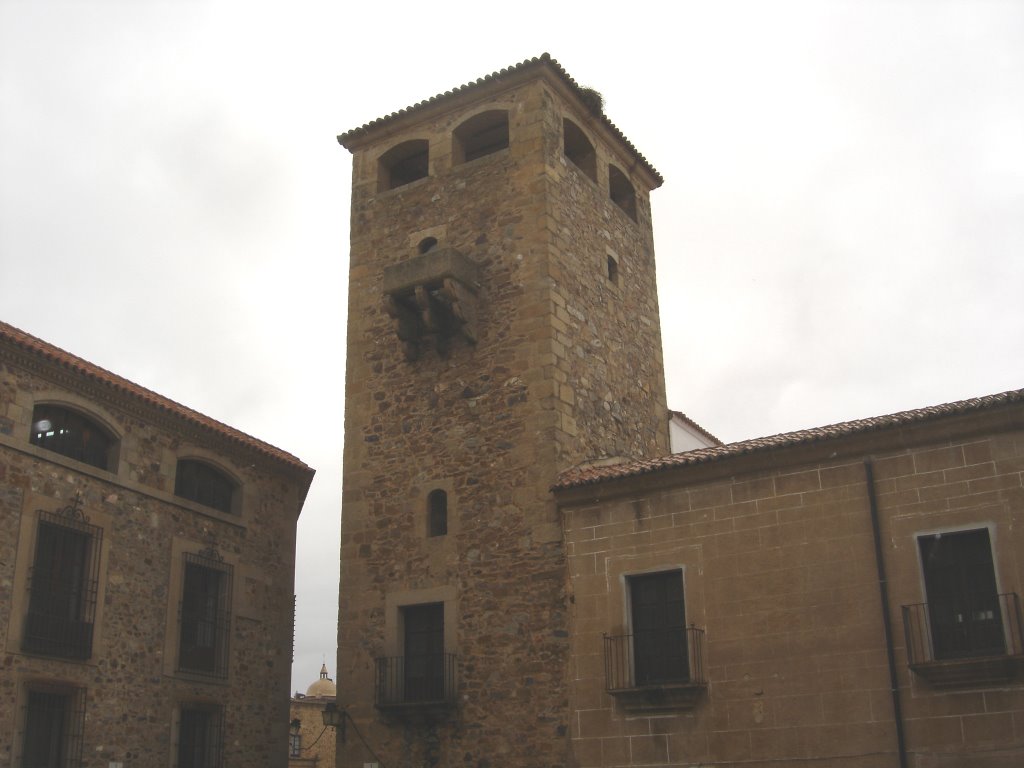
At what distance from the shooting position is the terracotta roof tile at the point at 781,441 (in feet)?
43.9

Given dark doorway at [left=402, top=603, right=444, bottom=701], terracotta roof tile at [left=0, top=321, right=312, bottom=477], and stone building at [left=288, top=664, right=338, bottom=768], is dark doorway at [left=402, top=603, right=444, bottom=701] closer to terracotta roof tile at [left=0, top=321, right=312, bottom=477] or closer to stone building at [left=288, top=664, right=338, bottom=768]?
terracotta roof tile at [left=0, top=321, right=312, bottom=477]

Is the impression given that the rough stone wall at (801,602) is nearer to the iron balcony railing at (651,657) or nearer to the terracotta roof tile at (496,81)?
the iron balcony railing at (651,657)

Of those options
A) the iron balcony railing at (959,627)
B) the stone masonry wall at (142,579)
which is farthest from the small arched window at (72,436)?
the iron balcony railing at (959,627)

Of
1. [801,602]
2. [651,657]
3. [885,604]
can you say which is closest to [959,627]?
[885,604]

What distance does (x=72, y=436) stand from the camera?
17469mm

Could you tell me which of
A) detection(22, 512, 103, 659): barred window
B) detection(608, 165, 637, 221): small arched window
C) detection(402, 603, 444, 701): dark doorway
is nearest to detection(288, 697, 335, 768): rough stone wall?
detection(22, 512, 103, 659): barred window

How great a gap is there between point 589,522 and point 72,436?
26.6 ft

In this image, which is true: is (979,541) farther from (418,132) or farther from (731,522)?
(418,132)

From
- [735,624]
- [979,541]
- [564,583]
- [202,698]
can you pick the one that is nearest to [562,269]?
[564,583]

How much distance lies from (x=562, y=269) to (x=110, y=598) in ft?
28.6

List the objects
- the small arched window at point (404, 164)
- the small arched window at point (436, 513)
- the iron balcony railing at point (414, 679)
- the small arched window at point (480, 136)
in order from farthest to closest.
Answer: the small arched window at point (404, 164) → the small arched window at point (480, 136) → the small arched window at point (436, 513) → the iron balcony railing at point (414, 679)

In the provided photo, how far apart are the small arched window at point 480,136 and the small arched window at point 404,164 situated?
0.67 meters

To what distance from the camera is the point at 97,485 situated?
17562mm

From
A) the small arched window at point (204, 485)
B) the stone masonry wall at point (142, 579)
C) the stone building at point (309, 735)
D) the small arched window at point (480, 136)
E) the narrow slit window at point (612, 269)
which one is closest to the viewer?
the stone masonry wall at point (142, 579)
